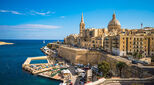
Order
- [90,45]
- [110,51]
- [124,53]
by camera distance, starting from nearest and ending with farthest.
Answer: [124,53]
[110,51]
[90,45]

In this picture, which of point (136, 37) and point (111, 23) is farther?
point (111, 23)

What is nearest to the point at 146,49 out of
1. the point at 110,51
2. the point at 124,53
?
the point at 124,53

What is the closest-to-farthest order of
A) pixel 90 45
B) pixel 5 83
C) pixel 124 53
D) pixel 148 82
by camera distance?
pixel 148 82 < pixel 5 83 < pixel 124 53 < pixel 90 45

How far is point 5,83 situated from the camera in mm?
25516

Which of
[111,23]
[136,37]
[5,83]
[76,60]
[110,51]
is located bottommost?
[5,83]

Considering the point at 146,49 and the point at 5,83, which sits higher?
the point at 146,49

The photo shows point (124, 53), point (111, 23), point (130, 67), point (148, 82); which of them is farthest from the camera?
point (111, 23)

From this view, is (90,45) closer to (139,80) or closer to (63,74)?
(63,74)

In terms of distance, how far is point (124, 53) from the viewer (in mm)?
30703

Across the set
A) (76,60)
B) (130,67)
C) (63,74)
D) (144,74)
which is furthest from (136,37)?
(63,74)

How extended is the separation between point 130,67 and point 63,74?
14351 millimetres

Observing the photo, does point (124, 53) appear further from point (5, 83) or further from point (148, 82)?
point (5, 83)

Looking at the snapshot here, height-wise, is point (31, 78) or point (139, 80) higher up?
point (139, 80)

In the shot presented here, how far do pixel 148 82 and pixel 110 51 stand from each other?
23.8 metres
